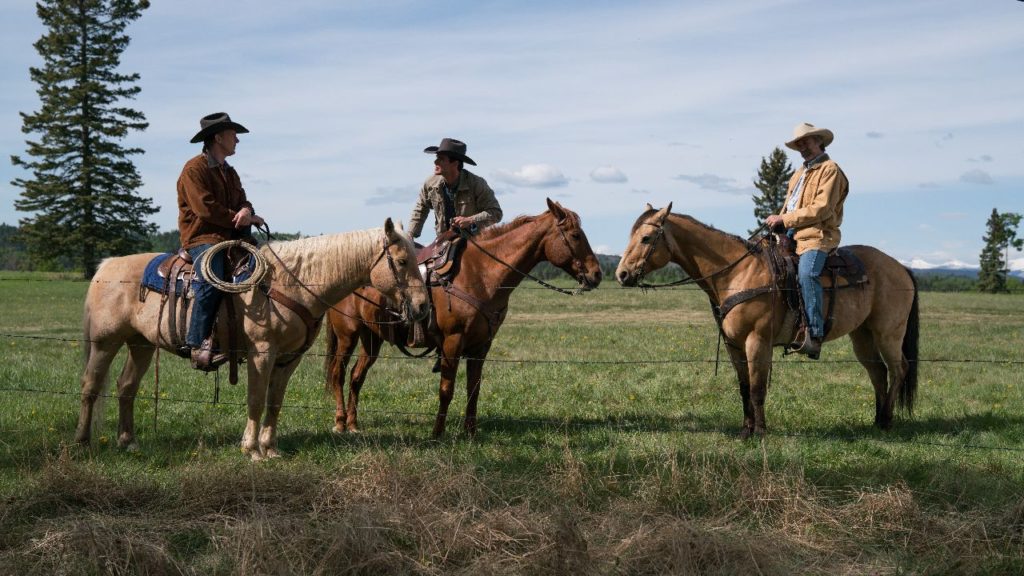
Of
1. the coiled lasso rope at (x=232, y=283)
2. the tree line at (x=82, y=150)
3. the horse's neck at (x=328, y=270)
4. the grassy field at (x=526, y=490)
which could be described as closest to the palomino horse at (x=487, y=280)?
the grassy field at (x=526, y=490)

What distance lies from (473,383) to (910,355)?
4.92 m

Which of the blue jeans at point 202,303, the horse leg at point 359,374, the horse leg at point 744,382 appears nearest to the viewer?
the blue jeans at point 202,303

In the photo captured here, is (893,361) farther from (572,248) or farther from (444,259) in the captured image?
(444,259)

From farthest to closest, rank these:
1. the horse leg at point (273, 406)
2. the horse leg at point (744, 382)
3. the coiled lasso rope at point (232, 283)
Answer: the horse leg at point (744, 382), the horse leg at point (273, 406), the coiled lasso rope at point (232, 283)

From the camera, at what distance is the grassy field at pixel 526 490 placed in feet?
15.0

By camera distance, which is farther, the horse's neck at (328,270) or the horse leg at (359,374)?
the horse leg at (359,374)

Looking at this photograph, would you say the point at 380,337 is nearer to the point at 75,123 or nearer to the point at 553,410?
the point at 553,410

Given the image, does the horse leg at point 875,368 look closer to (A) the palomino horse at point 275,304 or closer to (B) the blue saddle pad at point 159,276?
(A) the palomino horse at point 275,304

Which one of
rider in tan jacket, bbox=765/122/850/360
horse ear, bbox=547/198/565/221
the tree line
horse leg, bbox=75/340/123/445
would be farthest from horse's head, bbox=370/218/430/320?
the tree line

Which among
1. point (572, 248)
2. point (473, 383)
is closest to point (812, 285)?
point (572, 248)

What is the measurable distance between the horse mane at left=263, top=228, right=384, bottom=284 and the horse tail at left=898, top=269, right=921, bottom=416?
602 centimetres

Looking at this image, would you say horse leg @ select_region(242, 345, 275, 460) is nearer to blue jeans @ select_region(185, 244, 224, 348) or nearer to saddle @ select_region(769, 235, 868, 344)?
blue jeans @ select_region(185, 244, 224, 348)

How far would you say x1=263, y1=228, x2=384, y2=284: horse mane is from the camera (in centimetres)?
684

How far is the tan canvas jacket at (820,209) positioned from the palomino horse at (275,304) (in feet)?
13.1
